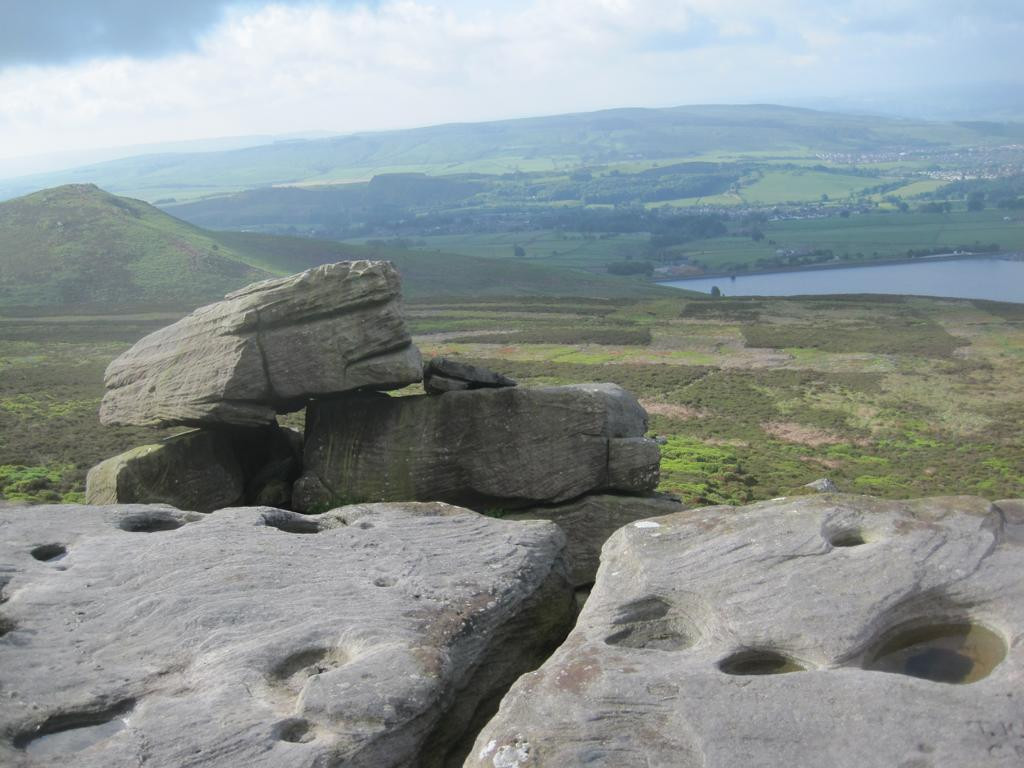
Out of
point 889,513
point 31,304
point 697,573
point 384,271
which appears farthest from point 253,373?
point 31,304

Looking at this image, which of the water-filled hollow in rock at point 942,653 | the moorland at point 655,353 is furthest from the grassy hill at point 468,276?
the water-filled hollow in rock at point 942,653

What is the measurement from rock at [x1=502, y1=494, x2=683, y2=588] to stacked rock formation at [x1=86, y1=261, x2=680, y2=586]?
4 cm

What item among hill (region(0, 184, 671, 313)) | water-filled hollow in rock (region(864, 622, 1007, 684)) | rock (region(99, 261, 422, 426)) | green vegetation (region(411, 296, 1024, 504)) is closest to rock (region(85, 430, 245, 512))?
rock (region(99, 261, 422, 426))

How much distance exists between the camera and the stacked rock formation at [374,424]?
30.7m

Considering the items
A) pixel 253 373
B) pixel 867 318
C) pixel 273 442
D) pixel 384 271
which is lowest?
pixel 867 318

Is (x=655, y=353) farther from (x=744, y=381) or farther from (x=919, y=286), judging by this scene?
(x=919, y=286)

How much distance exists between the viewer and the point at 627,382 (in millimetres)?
79938

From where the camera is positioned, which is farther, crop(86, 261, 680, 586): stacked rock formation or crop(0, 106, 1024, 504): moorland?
crop(0, 106, 1024, 504): moorland

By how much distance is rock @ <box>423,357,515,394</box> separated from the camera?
3231 cm

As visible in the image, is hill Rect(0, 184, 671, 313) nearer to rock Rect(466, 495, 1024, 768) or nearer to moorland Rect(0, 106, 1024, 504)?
moorland Rect(0, 106, 1024, 504)

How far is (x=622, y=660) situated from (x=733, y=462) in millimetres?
37808

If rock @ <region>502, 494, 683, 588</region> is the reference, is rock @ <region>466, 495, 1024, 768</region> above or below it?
above

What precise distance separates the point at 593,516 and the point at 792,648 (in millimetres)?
13886

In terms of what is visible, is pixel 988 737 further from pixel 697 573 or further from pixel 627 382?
pixel 627 382
